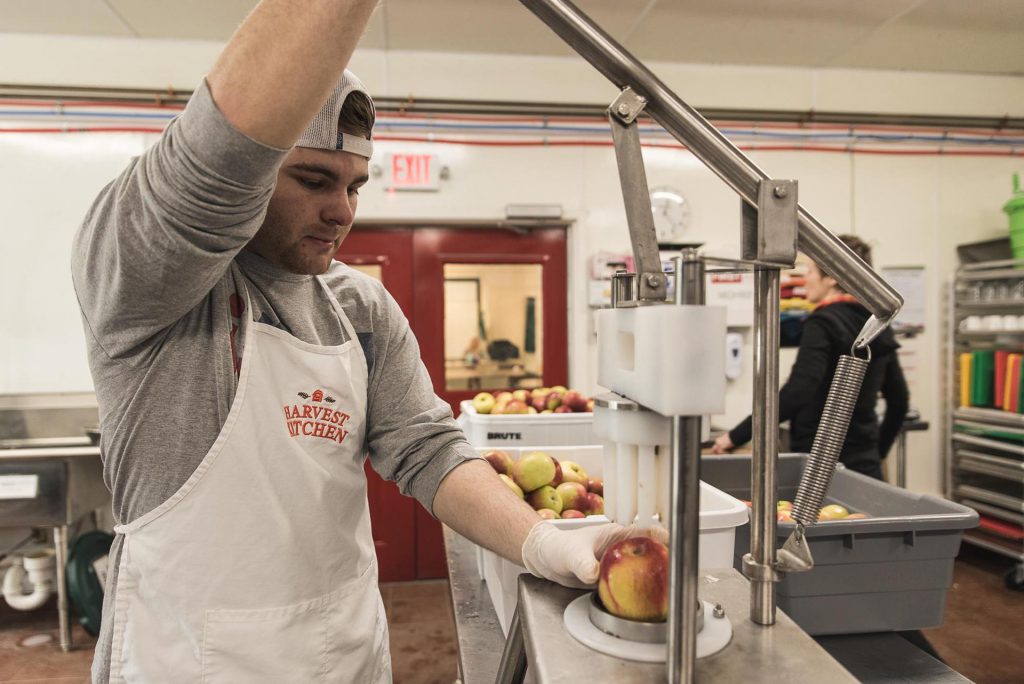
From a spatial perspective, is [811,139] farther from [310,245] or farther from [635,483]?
[635,483]

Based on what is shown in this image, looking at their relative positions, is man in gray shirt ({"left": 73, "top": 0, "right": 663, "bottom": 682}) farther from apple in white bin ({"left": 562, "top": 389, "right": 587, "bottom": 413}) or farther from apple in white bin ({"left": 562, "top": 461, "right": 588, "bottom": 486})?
apple in white bin ({"left": 562, "top": 389, "right": 587, "bottom": 413})

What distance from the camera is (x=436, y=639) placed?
3.20 m

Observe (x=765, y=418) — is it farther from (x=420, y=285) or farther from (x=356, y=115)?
(x=420, y=285)

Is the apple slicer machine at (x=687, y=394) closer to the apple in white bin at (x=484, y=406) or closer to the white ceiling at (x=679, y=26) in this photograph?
the apple in white bin at (x=484, y=406)

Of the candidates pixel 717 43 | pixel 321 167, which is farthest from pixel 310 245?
pixel 717 43

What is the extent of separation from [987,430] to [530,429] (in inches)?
130

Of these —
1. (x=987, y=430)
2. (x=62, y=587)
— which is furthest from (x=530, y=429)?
(x=987, y=430)

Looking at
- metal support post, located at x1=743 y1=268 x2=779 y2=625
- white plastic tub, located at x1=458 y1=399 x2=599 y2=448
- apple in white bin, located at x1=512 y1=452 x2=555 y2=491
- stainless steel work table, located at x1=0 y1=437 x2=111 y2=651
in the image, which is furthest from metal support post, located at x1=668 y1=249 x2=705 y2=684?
stainless steel work table, located at x1=0 y1=437 x2=111 y2=651

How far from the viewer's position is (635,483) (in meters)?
0.63

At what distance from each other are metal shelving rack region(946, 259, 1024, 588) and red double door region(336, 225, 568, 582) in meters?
2.63

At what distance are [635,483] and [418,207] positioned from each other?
3.44m

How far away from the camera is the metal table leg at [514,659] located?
0.87 metres

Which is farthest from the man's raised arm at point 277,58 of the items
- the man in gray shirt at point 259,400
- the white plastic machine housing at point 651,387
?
the white plastic machine housing at point 651,387

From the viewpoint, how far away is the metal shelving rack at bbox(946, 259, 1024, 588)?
3830 mm
